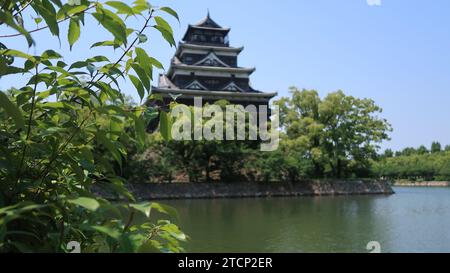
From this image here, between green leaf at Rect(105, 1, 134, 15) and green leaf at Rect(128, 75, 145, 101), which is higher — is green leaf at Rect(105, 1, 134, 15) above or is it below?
above

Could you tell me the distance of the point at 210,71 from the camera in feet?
73.8

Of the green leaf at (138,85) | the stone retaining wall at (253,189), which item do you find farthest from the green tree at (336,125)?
the green leaf at (138,85)

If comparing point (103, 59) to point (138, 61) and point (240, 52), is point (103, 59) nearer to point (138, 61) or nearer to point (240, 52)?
point (138, 61)

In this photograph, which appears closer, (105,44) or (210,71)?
(105,44)

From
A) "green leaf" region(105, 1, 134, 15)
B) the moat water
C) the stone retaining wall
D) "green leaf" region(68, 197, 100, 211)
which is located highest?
"green leaf" region(105, 1, 134, 15)

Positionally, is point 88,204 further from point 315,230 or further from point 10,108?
point 315,230

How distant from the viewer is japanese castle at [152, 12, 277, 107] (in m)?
21.6

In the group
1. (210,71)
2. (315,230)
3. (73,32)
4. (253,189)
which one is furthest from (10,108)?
(210,71)

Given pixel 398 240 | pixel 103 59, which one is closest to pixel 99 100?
pixel 103 59

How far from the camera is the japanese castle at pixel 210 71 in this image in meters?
21.6

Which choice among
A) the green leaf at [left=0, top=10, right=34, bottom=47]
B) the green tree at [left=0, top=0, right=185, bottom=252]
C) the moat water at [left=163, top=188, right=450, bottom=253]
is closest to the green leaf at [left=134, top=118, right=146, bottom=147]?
the green tree at [left=0, top=0, right=185, bottom=252]

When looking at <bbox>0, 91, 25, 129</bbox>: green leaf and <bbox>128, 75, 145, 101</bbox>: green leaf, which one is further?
<bbox>128, 75, 145, 101</bbox>: green leaf

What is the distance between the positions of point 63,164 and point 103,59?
A: 0.24m

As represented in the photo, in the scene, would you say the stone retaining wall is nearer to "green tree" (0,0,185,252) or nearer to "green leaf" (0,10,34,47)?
"green tree" (0,0,185,252)
